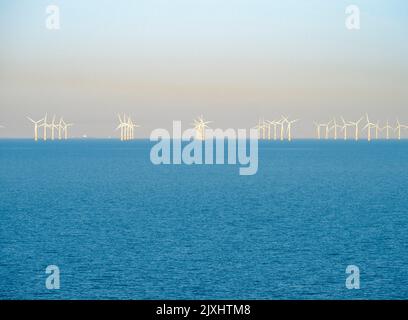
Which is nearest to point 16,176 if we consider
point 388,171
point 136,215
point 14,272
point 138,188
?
point 138,188

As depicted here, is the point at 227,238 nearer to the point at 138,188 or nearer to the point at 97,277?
the point at 97,277

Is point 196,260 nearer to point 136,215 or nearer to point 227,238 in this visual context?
point 227,238
